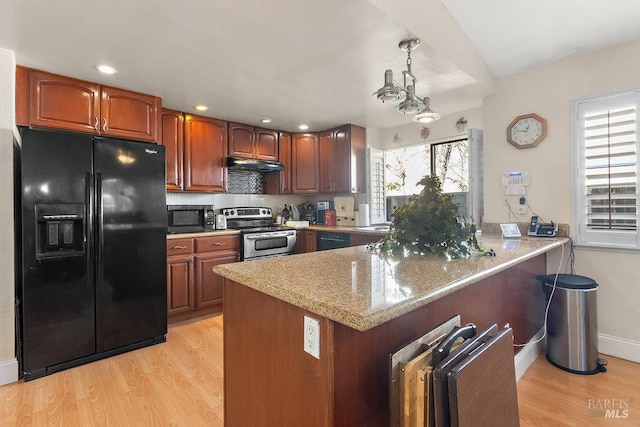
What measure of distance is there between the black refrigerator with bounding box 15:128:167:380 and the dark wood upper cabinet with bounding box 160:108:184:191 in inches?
25.3

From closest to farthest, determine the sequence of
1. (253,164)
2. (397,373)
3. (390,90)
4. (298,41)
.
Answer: (397,373), (390,90), (298,41), (253,164)

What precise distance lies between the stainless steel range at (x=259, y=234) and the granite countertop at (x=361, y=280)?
207 cm

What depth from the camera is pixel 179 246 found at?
3166mm

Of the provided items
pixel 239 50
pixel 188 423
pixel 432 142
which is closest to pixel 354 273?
pixel 188 423

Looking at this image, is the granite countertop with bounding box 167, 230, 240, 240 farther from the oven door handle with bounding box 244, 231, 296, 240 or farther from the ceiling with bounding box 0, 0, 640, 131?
the ceiling with bounding box 0, 0, 640, 131

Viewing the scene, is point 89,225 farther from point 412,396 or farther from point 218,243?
point 412,396

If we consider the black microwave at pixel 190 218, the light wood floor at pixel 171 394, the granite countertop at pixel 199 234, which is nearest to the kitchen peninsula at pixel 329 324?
the light wood floor at pixel 171 394

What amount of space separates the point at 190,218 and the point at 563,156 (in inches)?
144

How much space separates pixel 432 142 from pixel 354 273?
10.4 feet

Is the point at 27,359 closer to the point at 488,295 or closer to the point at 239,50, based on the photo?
the point at 239,50

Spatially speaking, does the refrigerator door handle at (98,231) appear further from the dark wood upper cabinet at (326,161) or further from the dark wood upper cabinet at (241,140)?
the dark wood upper cabinet at (326,161)

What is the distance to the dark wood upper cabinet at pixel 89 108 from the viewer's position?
2377 millimetres

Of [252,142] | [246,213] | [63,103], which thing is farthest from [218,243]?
[63,103]

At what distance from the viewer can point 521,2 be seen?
2082mm
